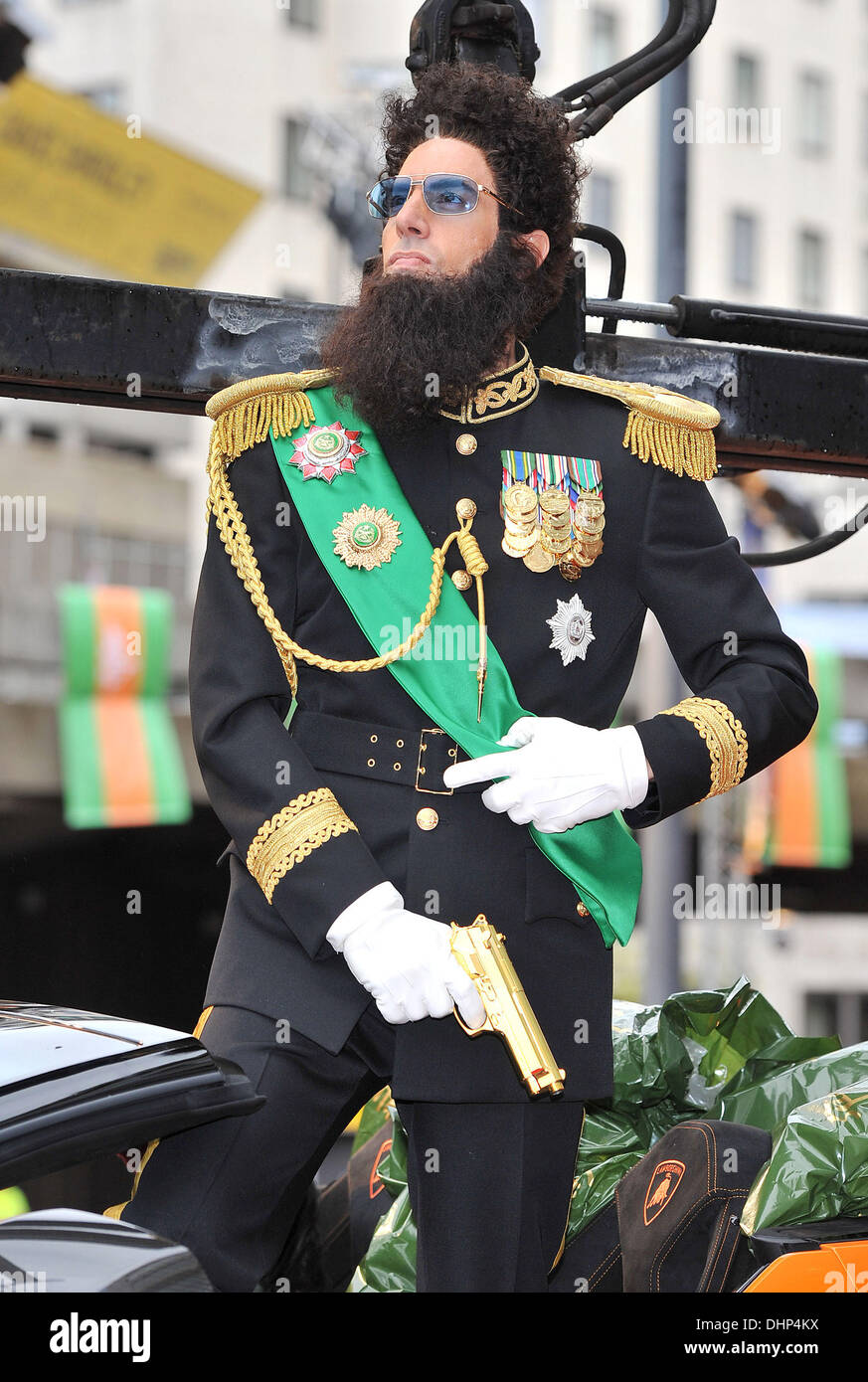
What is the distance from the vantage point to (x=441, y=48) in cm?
269

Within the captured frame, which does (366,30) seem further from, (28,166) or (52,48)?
(28,166)

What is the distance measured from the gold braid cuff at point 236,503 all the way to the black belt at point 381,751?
73 mm

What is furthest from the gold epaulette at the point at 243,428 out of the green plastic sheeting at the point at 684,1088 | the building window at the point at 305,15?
the building window at the point at 305,15


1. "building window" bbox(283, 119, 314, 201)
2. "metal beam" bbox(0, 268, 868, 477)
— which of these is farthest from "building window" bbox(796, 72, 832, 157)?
"metal beam" bbox(0, 268, 868, 477)

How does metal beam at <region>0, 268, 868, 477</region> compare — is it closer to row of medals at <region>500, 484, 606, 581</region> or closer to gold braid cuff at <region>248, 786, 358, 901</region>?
row of medals at <region>500, 484, 606, 581</region>

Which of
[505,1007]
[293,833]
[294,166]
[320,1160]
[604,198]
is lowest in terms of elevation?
[320,1160]

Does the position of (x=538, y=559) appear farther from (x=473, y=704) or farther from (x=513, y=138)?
(x=513, y=138)

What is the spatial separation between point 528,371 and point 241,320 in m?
0.41

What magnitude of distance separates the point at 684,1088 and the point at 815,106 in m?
33.6

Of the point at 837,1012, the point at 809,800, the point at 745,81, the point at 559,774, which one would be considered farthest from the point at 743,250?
the point at 559,774

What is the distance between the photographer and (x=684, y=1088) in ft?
9.82

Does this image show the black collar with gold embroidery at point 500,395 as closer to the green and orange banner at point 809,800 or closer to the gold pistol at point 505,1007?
the gold pistol at point 505,1007

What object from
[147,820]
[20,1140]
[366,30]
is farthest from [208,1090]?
[366,30]

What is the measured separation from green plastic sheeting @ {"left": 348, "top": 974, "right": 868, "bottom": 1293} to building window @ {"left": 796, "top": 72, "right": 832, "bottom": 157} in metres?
33.1
